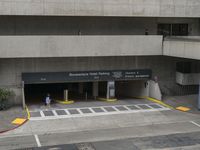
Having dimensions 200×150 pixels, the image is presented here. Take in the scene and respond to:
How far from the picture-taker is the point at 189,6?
31.8 meters

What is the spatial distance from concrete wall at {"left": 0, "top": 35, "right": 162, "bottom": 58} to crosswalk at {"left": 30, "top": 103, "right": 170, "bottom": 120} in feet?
14.4

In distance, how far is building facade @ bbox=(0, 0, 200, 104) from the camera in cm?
2758

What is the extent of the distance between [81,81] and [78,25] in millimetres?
5052

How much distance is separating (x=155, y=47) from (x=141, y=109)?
5.60 m

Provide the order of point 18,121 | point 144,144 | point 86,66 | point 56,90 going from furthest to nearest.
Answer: point 56,90 < point 86,66 < point 18,121 < point 144,144

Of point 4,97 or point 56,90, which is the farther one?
point 56,90

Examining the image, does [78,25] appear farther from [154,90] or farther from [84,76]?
[154,90]

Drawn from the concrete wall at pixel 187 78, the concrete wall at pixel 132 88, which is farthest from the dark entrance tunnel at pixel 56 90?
the concrete wall at pixel 187 78

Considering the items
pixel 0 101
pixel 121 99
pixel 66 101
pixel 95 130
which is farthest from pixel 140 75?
pixel 0 101

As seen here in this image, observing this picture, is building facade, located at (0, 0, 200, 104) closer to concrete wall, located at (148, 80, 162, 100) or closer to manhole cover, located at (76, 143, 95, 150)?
concrete wall, located at (148, 80, 162, 100)

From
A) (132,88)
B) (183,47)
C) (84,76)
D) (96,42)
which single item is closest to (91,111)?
(84,76)

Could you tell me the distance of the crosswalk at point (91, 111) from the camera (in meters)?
26.6

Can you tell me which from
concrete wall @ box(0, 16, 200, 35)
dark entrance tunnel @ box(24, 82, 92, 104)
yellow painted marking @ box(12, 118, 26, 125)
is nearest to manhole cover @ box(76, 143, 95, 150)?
yellow painted marking @ box(12, 118, 26, 125)

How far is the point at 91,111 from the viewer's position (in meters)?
28.0
